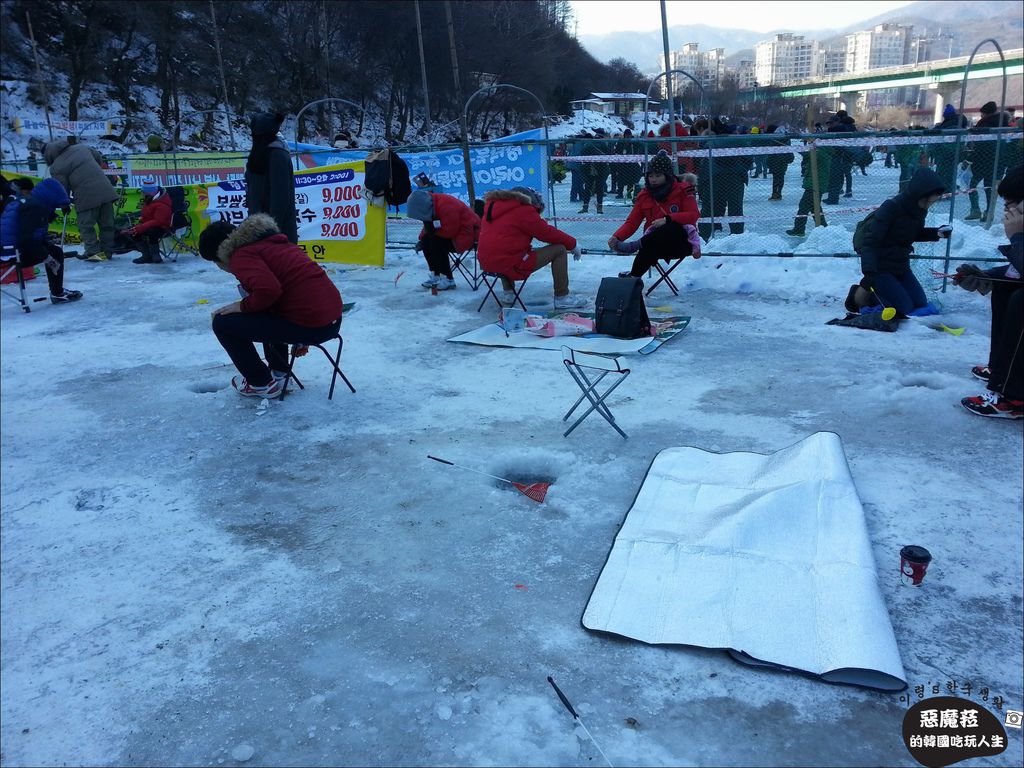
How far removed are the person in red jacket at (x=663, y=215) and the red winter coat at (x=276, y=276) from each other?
3.66 m

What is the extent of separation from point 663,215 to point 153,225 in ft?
27.3

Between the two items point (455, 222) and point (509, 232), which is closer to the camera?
point (509, 232)

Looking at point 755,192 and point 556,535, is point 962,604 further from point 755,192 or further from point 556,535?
point 755,192

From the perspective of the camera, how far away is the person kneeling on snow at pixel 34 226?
798 cm

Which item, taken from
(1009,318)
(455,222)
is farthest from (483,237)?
(1009,318)

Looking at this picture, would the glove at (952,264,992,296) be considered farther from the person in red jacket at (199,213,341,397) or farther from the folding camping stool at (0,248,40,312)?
the folding camping stool at (0,248,40,312)

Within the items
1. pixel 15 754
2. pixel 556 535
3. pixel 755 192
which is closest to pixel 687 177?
pixel 556 535

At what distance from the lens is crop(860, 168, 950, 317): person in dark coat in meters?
6.15

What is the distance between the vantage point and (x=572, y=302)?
26.0 ft

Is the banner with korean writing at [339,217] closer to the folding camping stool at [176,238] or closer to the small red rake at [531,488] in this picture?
the folding camping stool at [176,238]

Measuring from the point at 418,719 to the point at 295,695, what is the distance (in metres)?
0.45

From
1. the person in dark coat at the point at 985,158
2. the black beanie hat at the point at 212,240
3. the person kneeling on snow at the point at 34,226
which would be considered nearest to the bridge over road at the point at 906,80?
the person in dark coat at the point at 985,158

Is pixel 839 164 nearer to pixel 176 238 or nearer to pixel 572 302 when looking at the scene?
pixel 572 302

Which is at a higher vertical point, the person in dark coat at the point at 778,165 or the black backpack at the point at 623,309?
the person in dark coat at the point at 778,165
